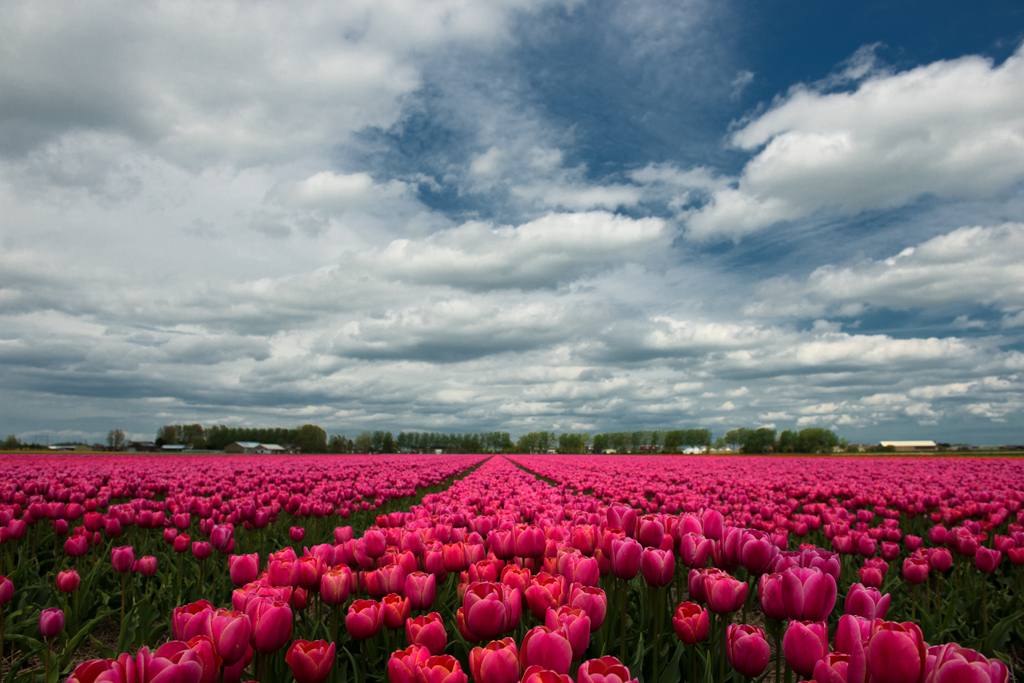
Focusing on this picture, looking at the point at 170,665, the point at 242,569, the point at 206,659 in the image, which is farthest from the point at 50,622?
the point at 170,665

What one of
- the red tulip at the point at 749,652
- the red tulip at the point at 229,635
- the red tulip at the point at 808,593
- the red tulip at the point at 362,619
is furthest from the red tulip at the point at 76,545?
the red tulip at the point at 808,593

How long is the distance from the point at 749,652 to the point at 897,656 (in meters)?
0.85

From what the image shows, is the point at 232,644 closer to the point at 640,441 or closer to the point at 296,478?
the point at 296,478

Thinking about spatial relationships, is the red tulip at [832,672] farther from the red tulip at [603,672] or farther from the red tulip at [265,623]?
the red tulip at [265,623]

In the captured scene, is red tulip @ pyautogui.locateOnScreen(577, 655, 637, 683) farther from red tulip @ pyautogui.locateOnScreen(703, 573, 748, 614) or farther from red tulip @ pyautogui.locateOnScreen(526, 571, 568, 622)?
red tulip @ pyautogui.locateOnScreen(703, 573, 748, 614)

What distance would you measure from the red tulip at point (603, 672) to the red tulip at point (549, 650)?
14cm

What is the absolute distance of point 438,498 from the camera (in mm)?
8141

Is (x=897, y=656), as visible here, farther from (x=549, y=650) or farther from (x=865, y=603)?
(x=549, y=650)

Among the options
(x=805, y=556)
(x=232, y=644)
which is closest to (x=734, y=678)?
(x=805, y=556)

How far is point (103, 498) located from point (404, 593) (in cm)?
893

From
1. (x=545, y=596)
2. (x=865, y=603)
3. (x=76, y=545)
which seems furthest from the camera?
(x=76, y=545)

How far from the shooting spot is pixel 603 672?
1751 millimetres

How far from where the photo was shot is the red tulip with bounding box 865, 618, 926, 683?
156 centimetres

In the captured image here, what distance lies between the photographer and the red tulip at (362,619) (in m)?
2.75
